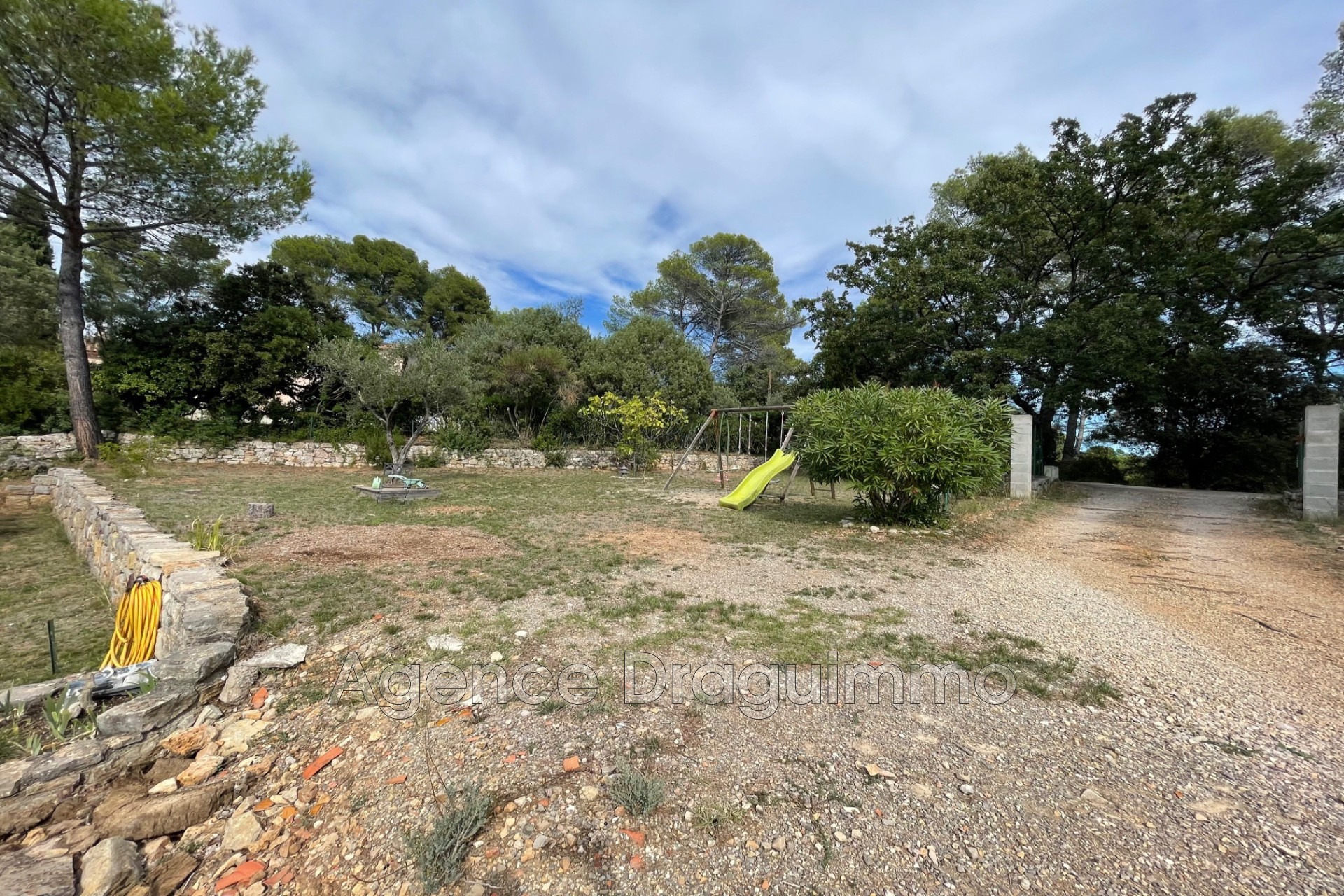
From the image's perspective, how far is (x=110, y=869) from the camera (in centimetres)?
140

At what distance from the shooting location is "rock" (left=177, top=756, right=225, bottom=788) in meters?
1.84

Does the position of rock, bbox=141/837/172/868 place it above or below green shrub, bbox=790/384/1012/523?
below

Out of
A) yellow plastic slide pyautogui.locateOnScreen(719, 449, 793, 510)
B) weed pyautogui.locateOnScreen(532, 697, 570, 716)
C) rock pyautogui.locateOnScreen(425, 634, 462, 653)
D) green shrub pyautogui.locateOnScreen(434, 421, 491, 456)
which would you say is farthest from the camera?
green shrub pyautogui.locateOnScreen(434, 421, 491, 456)

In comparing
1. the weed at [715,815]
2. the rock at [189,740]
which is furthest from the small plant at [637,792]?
the rock at [189,740]

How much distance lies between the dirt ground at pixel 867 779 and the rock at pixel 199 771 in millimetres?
226

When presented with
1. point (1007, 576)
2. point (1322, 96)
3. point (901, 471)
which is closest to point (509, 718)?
point (1007, 576)

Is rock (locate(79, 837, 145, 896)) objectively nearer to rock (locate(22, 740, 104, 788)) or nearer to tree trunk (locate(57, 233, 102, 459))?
rock (locate(22, 740, 104, 788))

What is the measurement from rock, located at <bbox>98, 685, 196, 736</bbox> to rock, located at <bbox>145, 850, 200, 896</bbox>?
85 cm

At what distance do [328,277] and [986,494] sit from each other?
Result: 24034 millimetres

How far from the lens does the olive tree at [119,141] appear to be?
871cm

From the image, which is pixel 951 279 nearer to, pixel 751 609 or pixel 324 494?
pixel 751 609

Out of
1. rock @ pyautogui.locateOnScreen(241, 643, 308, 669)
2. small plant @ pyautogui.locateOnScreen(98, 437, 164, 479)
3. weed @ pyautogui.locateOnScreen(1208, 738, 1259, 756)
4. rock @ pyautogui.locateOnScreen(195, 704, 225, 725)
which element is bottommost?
rock @ pyautogui.locateOnScreen(195, 704, 225, 725)

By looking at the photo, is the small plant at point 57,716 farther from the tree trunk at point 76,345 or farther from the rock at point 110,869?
the tree trunk at point 76,345

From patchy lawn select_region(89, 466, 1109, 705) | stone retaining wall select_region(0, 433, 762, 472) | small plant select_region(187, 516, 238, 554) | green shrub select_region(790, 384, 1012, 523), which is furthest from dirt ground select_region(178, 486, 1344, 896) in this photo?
stone retaining wall select_region(0, 433, 762, 472)
